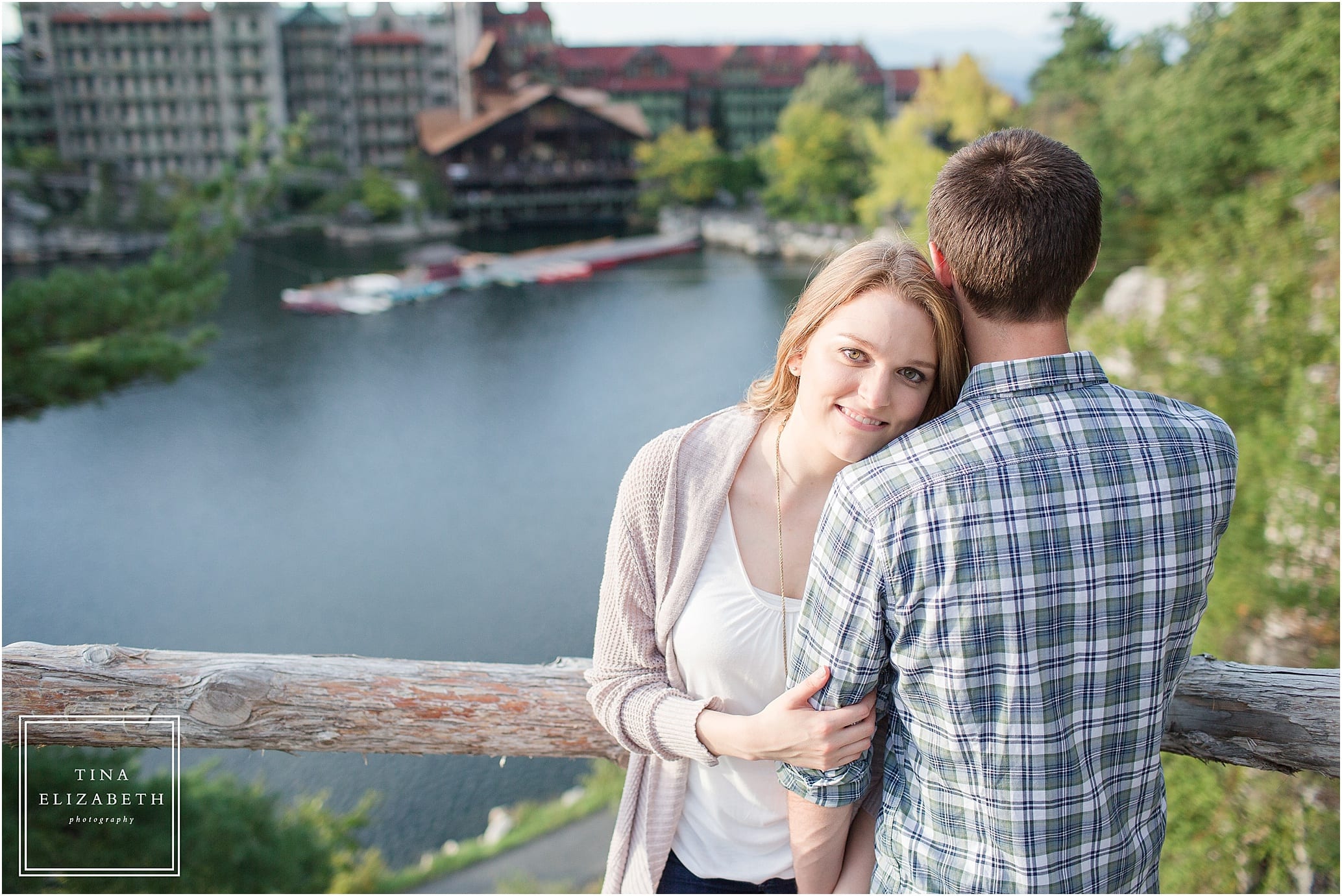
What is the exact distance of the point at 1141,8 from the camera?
12.4 m

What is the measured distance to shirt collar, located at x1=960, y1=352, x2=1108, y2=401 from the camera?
77 cm

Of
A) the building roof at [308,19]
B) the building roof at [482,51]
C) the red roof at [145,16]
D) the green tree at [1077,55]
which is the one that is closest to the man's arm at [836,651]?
the green tree at [1077,55]

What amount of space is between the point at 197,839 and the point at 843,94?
14722mm

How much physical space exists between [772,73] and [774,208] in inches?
101

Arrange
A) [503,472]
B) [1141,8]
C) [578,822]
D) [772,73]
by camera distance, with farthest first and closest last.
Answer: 1. [772,73]
2. [1141,8]
3. [503,472]
4. [578,822]

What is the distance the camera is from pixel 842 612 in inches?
31.2

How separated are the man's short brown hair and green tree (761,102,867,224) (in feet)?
49.4

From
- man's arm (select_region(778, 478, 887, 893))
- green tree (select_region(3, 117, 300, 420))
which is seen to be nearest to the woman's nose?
man's arm (select_region(778, 478, 887, 893))

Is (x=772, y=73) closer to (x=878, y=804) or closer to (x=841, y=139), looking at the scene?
(x=841, y=139)

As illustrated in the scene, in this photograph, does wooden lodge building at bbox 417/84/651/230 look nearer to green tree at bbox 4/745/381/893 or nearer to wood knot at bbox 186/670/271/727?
green tree at bbox 4/745/381/893

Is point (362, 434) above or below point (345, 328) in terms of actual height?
below

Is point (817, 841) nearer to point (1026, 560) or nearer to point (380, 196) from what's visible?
point (1026, 560)

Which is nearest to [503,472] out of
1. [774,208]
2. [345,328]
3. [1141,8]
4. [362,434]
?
[362,434]

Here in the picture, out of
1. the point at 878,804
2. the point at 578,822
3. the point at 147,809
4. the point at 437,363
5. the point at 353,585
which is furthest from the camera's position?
the point at 437,363
